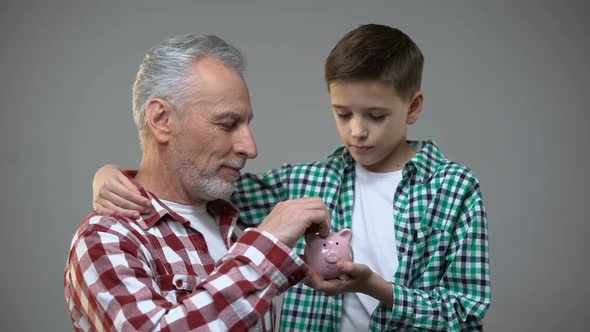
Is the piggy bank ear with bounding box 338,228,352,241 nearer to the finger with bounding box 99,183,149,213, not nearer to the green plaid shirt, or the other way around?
the green plaid shirt

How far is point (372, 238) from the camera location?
2.50 m

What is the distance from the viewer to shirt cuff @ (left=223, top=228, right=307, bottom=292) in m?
1.84

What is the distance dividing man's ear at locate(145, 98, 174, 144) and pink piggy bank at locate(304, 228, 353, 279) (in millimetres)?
488

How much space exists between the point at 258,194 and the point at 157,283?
724mm

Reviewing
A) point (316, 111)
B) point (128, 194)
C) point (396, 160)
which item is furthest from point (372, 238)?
point (316, 111)

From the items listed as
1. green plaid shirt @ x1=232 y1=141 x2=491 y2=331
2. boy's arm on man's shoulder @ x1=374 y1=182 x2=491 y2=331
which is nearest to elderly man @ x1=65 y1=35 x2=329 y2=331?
green plaid shirt @ x1=232 y1=141 x2=491 y2=331

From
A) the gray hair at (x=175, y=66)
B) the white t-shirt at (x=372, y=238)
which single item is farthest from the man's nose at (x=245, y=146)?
the white t-shirt at (x=372, y=238)

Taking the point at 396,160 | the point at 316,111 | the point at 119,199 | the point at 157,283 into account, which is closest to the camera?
the point at 157,283

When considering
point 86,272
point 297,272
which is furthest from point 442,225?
point 86,272

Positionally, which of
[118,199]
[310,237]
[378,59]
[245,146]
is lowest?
[310,237]

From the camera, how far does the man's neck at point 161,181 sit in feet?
7.28

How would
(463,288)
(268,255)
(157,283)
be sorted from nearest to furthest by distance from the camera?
1. (268,255)
2. (157,283)
3. (463,288)

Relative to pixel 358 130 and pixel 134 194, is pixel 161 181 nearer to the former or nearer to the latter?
pixel 134 194

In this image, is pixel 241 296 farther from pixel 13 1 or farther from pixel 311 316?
pixel 13 1
